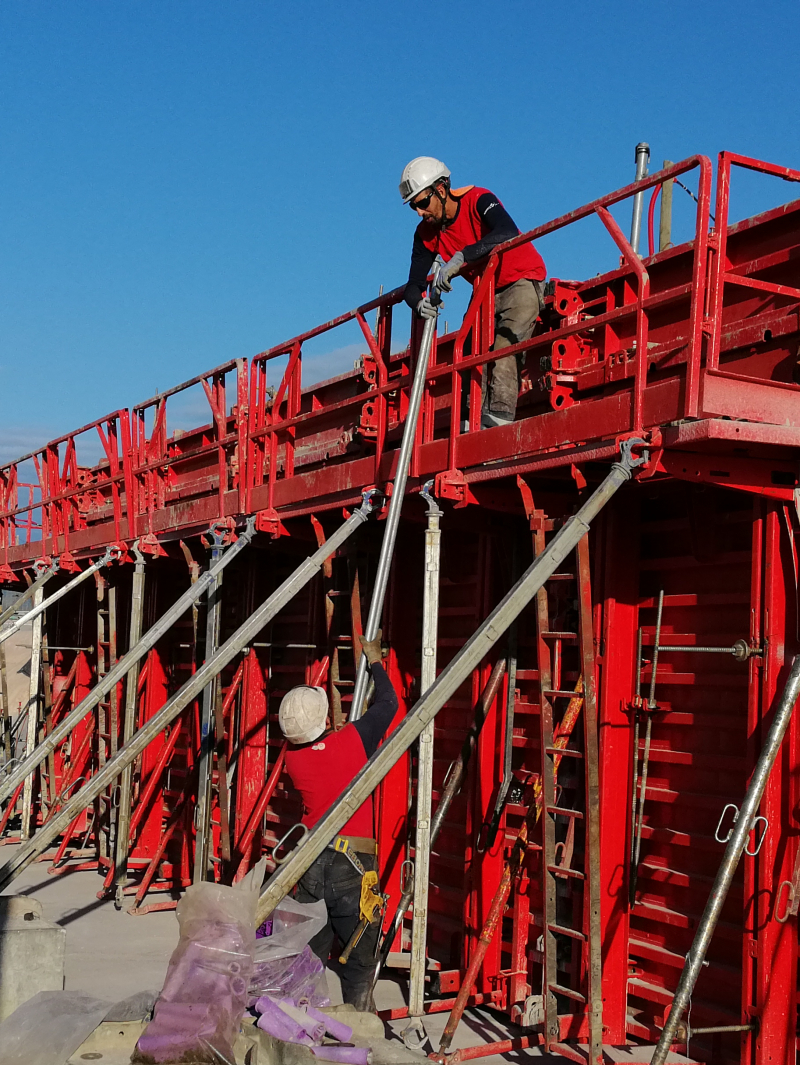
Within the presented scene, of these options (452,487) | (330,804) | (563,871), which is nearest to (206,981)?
(330,804)

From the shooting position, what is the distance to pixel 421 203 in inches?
298

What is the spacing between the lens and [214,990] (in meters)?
4.21

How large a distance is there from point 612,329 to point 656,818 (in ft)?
9.22

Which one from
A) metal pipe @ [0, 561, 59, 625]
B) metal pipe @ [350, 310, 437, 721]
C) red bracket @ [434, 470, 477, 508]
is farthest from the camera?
metal pipe @ [0, 561, 59, 625]

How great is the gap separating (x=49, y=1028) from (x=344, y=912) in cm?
205

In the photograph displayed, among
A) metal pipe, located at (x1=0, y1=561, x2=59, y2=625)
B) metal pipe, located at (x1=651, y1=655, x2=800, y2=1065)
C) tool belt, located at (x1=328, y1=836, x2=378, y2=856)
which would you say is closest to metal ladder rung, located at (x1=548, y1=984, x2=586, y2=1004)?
metal pipe, located at (x1=651, y1=655, x2=800, y2=1065)

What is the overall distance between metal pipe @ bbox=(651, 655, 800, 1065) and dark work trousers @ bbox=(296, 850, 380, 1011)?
1.72 m

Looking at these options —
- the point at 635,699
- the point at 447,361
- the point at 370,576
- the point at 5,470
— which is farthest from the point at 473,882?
the point at 5,470

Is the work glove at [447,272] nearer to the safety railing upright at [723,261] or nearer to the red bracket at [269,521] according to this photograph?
the safety railing upright at [723,261]

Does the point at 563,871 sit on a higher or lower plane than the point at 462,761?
lower

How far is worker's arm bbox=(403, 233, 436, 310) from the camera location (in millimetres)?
7633

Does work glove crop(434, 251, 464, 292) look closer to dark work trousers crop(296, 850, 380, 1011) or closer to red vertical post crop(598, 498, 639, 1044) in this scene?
red vertical post crop(598, 498, 639, 1044)

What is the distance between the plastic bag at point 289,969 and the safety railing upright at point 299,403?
12.2 feet

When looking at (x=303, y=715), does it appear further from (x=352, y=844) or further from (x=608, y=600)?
(x=608, y=600)
